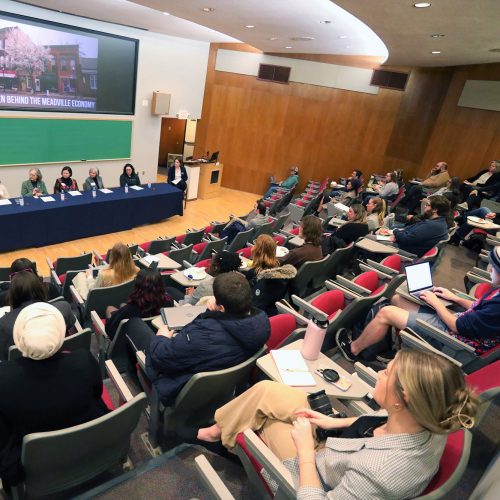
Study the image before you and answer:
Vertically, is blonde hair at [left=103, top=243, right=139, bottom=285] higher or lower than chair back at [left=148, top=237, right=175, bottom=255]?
higher

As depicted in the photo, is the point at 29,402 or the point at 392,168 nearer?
the point at 29,402

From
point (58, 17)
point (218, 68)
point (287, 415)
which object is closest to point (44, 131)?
point (58, 17)

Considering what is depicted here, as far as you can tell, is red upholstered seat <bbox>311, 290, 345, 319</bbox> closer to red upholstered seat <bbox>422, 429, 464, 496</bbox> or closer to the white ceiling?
red upholstered seat <bbox>422, 429, 464, 496</bbox>

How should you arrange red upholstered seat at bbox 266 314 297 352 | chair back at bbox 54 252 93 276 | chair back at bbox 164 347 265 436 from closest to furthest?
chair back at bbox 164 347 265 436 < red upholstered seat at bbox 266 314 297 352 < chair back at bbox 54 252 93 276

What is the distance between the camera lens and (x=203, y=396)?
6.28 feet

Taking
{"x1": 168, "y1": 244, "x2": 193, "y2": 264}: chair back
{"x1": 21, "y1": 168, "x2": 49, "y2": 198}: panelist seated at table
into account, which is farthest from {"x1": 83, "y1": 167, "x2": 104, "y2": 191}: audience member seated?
{"x1": 168, "y1": 244, "x2": 193, "y2": 264}: chair back

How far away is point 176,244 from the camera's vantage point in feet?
18.3

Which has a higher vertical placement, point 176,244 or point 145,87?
point 145,87

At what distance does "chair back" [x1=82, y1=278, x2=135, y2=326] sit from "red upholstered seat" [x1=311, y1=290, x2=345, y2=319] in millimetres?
1716

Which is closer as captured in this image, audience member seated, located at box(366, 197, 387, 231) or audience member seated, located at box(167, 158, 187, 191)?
audience member seated, located at box(366, 197, 387, 231)

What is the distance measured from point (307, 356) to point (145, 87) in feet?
31.3

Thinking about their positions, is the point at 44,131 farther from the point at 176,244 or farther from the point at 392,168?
the point at 392,168

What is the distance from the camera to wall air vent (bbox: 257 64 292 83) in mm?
10891

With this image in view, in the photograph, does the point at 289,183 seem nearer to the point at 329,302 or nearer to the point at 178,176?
the point at 178,176
